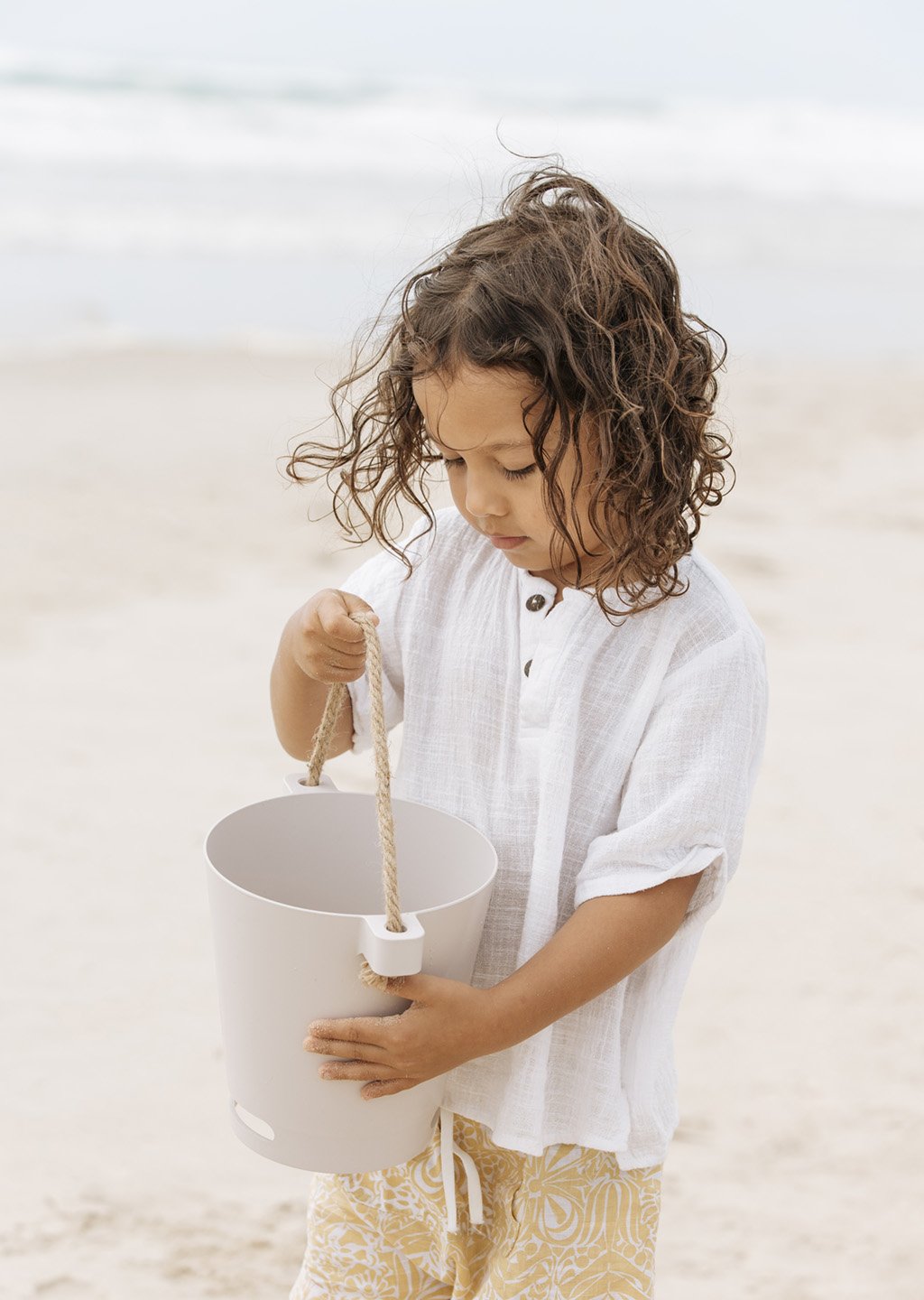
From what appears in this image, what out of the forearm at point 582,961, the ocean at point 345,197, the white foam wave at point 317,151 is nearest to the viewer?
the forearm at point 582,961

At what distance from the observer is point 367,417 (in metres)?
1.32

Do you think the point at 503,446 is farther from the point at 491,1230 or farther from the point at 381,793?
the point at 491,1230

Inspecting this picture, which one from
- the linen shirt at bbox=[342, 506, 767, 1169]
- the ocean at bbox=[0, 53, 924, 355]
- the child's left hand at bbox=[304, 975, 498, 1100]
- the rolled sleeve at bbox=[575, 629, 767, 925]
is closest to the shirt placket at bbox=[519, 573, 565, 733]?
the linen shirt at bbox=[342, 506, 767, 1169]

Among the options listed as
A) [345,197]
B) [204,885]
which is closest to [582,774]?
[204,885]

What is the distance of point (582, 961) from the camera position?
1141 mm

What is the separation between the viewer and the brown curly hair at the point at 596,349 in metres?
1.14

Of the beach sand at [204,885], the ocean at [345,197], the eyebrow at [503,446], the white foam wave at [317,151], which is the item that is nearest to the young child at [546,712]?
the eyebrow at [503,446]

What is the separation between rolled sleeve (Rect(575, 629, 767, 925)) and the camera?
1.16m

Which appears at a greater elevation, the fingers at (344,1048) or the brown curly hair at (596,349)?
the brown curly hair at (596,349)

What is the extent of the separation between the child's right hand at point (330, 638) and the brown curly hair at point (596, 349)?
0.19 metres

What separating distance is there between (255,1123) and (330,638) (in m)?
0.43

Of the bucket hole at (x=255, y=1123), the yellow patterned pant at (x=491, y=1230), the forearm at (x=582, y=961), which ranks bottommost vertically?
the yellow patterned pant at (x=491, y=1230)

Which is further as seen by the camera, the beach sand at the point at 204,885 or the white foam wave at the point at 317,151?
the white foam wave at the point at 317,151

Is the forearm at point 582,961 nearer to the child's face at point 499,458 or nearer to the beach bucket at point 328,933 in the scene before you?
the beach bucket at point 328,933
